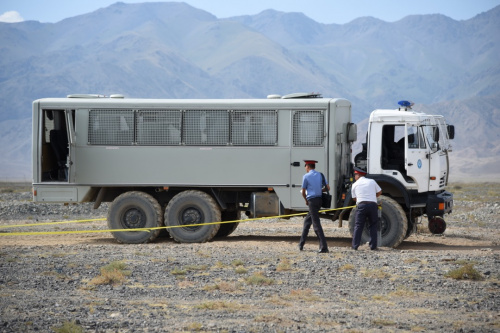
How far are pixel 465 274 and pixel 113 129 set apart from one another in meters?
9.12

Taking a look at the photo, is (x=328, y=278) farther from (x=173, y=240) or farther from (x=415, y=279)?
(x=173, y=240)

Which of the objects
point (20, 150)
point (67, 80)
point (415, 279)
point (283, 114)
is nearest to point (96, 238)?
point (283, 114)

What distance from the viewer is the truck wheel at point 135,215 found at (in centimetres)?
1997

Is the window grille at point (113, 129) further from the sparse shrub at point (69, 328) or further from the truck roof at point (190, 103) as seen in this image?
the sparse shrub at point (69, 328)

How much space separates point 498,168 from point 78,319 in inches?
5235

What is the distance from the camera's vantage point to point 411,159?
18.8 m

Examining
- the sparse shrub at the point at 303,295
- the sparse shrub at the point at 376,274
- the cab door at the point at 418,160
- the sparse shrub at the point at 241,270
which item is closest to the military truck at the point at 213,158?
the cab door at the point at 418,160

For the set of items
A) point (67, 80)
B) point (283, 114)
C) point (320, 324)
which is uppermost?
point (67, 80)

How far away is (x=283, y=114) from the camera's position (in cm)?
1933

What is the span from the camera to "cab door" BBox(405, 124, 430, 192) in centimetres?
1873

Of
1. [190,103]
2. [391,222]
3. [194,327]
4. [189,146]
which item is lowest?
[194,327]

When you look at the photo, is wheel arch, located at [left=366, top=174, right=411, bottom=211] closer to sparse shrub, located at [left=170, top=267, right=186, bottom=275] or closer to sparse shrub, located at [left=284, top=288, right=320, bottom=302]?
sparse shrub, located at [left=170, top=267, right=186, bottom=275]

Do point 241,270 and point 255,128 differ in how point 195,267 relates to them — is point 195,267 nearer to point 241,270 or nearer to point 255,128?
point 241,270

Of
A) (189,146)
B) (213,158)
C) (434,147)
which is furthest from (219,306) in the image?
(434,147)
